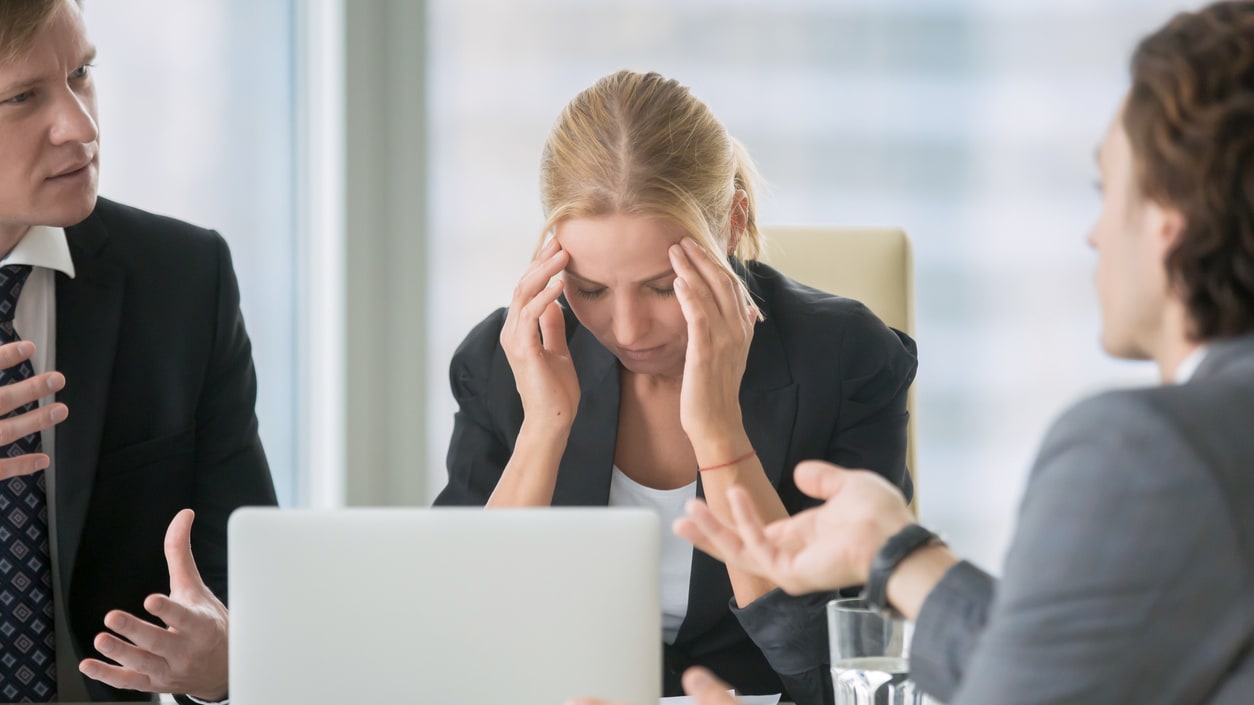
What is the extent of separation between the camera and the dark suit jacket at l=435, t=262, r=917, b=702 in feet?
5.39

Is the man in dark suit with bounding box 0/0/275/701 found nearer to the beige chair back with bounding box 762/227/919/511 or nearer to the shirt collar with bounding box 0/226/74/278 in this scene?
the shirt collar with bounding box 0/226/74/278

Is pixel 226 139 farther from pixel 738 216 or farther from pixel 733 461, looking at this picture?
pixel 733 461

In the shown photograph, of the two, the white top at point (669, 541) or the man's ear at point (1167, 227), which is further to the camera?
the white top at point (669, 541)

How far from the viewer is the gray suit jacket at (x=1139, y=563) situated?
0.70 meters

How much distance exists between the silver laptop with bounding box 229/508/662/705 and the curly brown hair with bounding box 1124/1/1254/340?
437mm

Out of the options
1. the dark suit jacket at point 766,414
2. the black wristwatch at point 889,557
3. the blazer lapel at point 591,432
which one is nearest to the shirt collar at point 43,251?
the dark suit jacket at point 766,414

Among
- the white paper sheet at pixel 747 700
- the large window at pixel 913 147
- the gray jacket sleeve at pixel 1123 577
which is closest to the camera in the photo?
the gray jacket sleeve at pixel 1123 577

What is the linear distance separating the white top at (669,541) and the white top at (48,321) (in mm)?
747

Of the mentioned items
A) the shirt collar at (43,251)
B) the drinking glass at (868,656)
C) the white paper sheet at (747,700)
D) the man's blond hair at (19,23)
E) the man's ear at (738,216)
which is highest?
the man's blond hair at (19,23)

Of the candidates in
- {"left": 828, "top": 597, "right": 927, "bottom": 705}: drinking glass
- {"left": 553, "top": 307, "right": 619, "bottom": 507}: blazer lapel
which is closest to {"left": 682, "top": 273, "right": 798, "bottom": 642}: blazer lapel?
{"left": 553, "top": 307, "right": 619, "bottom": 507}: blazer lapel

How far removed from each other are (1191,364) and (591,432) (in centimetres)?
104

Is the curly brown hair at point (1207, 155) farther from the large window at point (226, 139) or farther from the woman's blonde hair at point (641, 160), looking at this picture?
the large window at point (226, 139)

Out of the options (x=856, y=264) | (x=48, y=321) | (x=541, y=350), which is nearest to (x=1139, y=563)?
(x=541, y=350)

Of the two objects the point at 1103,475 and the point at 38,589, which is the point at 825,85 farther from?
the point at 1103,475
